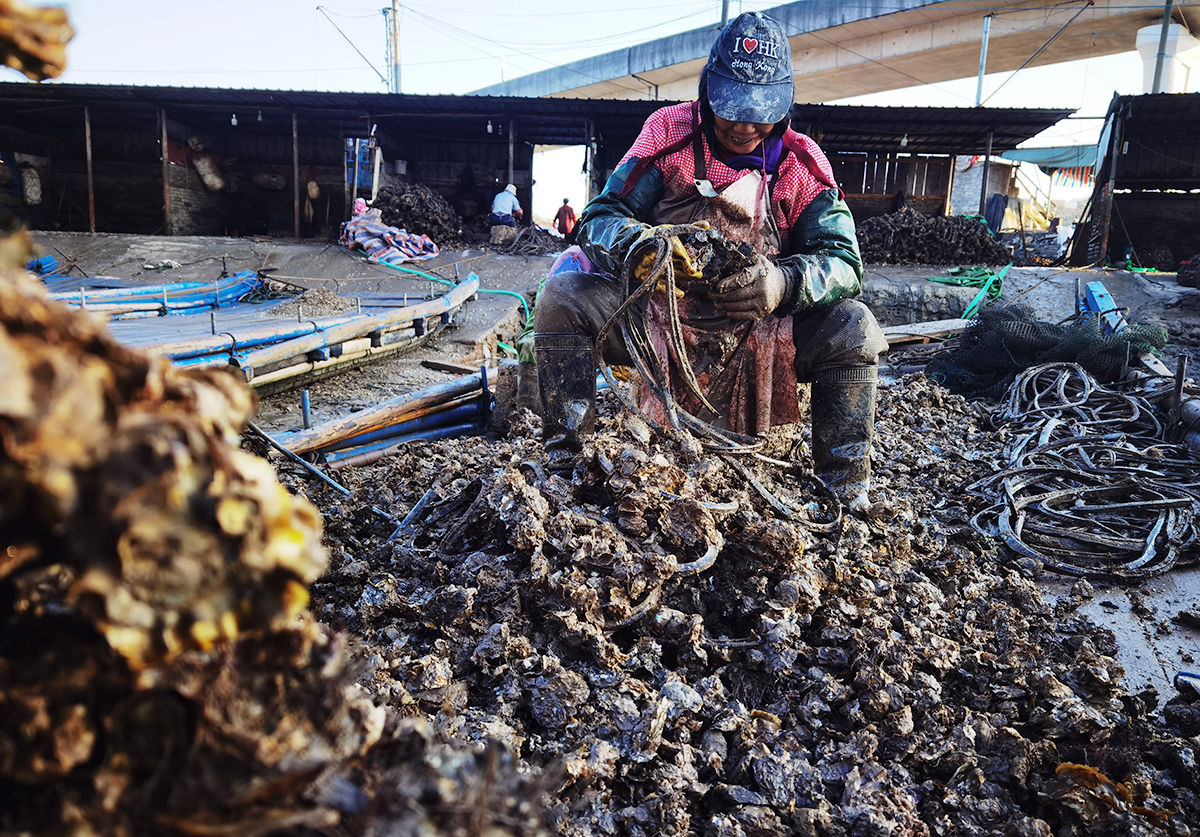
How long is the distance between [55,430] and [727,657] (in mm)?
1623

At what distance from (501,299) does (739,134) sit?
326 inches

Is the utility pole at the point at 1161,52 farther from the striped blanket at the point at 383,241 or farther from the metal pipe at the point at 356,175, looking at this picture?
the metal pipe at the point at 356,175

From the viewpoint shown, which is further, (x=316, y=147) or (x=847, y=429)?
(x=316, y=147)

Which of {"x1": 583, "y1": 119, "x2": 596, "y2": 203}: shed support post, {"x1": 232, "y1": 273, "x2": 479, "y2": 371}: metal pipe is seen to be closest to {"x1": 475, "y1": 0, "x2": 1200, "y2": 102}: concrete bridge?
{"x1": 583, "y1": 119, "x2": 596, "y2": 203}: shed support post

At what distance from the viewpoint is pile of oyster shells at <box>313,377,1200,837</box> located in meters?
1.45

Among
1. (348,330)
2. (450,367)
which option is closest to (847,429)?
(450,367)

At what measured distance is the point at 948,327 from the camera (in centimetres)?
884

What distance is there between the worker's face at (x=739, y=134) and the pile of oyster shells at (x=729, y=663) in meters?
1.52

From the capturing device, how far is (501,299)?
11227 mm

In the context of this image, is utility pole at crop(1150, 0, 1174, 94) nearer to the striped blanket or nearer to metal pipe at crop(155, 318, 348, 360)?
the striped blanket

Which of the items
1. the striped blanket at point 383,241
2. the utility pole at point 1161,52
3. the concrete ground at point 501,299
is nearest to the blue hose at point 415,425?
the concrete ground at point 501,299

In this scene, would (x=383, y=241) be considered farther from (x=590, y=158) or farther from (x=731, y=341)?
(x=731, y=341)

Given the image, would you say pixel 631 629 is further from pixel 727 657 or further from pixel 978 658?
pixel 978 658

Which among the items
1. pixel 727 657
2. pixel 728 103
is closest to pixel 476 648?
pixel 727 657
